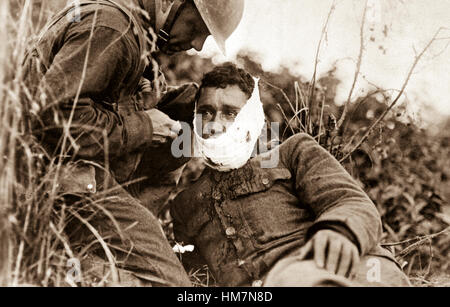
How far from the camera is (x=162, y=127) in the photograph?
3295 millimetres

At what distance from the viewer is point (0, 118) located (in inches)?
100

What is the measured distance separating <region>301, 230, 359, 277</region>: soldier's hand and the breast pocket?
497 millimetres

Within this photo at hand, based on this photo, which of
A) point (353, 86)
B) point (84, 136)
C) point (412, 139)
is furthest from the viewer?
point (412, 139)

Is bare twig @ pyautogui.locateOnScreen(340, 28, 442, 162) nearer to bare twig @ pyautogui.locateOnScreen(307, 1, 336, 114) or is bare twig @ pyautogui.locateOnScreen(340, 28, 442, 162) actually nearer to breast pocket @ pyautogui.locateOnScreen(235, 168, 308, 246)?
bare twig @ pyautogui.locateOnScreen(307, 1, 336, 114)

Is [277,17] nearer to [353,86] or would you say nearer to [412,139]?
[353,86]

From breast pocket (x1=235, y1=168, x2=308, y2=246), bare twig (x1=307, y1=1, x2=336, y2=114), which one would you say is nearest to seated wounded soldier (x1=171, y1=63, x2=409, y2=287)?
breast pocket (x1=235, y1=168, x2=308, y2=246)

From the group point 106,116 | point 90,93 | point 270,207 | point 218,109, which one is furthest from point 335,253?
point 90,93

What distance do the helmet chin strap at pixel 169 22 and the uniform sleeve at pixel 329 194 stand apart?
900mm

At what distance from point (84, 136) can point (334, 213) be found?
1205 millimetres

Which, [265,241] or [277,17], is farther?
[277,17]

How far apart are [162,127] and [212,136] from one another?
10.4 inches

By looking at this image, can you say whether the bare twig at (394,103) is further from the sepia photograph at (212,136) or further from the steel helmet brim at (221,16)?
the steel helmet brim at (221,16)

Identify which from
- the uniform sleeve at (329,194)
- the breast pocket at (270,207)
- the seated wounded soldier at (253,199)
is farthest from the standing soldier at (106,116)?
the uniform sleeve at (329,194)
